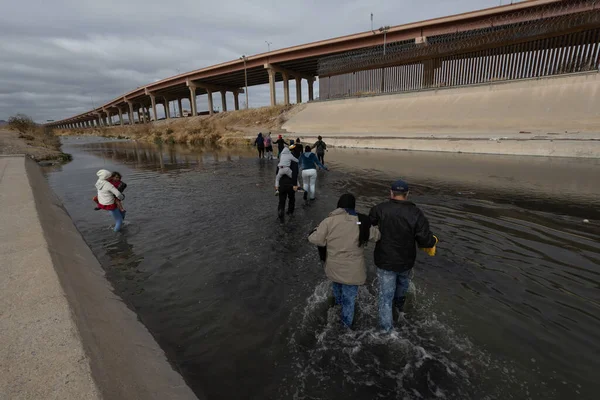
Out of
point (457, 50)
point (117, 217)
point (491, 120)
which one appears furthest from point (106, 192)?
point (457, 50)

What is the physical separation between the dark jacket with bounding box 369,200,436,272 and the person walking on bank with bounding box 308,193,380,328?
0.46ft

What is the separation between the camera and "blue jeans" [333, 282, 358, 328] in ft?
12.2

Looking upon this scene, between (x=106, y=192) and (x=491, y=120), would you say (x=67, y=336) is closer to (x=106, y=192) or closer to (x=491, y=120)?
(x=106, y=192)

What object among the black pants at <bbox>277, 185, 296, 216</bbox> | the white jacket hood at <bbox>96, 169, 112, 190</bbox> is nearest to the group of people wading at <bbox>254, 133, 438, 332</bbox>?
the black pants at <bbox>277, 185, 296, 216</bbox>

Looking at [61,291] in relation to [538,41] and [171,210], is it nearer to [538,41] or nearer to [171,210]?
[171,210]

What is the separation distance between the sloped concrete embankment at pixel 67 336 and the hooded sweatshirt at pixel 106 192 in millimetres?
2311

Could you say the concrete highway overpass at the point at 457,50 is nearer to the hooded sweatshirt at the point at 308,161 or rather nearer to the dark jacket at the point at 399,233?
the hooded sweatshirt at the point at 308,161

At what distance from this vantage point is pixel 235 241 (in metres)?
6.68

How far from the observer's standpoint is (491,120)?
76.5 ft

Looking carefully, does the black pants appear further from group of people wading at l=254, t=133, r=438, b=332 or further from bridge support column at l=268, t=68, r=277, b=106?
bridge support column at l=268, t=68, r=277, b=106

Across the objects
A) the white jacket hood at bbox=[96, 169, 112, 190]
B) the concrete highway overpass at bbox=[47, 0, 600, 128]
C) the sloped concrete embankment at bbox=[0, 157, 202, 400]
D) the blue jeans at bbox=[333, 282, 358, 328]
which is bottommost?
the blue jeans at bbox=[333, 282, 358, 328]

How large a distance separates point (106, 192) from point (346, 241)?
20.5 feet

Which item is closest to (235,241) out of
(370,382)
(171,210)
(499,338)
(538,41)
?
(171,210)

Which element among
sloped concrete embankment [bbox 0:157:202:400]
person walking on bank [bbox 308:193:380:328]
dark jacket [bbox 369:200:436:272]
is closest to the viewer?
sloped concrete embankment [bbox 0:157:202:400]
